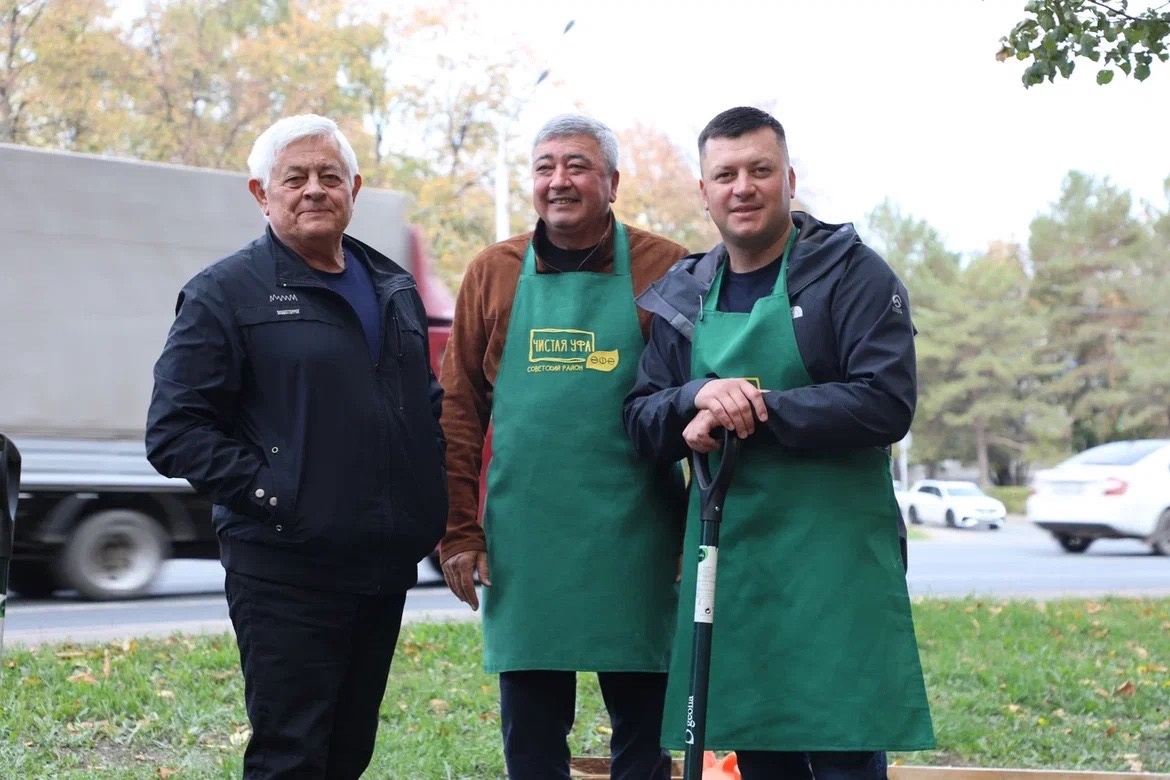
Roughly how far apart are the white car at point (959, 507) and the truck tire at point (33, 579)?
107ft

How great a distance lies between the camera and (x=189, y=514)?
11.4 m

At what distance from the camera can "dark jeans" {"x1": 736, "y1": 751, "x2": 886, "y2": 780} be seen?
3.19 meters

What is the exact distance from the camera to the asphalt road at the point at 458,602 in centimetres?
892

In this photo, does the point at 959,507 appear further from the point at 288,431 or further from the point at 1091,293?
the point at 288,431

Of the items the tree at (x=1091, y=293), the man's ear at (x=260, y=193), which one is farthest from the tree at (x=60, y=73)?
the tree at (x=1091, y=293)

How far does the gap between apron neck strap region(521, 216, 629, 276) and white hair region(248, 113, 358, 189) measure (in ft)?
2.03

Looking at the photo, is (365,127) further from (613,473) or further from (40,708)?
(613,473)

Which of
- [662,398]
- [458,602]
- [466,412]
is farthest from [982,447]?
[662,398]

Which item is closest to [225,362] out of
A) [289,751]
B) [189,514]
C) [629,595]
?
[289,751]

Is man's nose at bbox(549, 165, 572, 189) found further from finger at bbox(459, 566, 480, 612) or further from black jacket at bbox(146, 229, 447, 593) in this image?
finger at bbox(459, 566, 480, 612)

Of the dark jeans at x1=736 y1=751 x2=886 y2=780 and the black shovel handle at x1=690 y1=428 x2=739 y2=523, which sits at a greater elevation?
the black shovel handle at x1=690 y1=428 x2=739 y2=523

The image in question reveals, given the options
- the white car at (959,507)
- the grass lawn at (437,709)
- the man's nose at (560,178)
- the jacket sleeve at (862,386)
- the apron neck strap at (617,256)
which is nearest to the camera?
the jacket sleeve at (862,386)

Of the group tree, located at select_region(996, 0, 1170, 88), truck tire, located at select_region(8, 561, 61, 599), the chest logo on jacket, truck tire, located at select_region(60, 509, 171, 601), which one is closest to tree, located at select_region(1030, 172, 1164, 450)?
truck tire, located at select_region(60, 509, 171, 601)

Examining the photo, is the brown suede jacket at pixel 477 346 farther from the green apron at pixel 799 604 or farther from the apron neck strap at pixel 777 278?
the green apron at pixel 799 604
